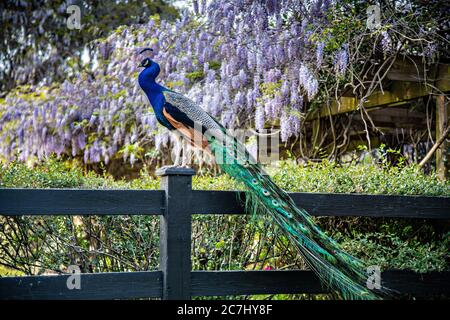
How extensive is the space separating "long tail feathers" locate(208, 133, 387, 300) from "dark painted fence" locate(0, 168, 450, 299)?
10 centimetres

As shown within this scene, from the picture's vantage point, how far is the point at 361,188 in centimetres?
397

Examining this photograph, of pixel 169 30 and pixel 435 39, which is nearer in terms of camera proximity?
pixel 435 39

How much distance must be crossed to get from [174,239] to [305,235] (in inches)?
26.7

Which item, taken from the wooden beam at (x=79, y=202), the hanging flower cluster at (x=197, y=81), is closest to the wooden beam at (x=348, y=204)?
the wooden beam at (x=79, y=202)

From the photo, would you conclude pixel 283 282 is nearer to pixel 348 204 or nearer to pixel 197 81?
pixel 348 204

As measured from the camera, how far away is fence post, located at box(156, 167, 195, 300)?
300 cm

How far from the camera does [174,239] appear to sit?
302 cm

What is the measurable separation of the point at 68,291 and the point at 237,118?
4.11 meters

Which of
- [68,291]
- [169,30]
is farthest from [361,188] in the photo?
[169,30]

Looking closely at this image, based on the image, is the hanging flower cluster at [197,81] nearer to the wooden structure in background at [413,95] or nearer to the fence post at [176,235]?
the wooden structure in background at [413,95]

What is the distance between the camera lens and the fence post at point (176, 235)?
3.00m
